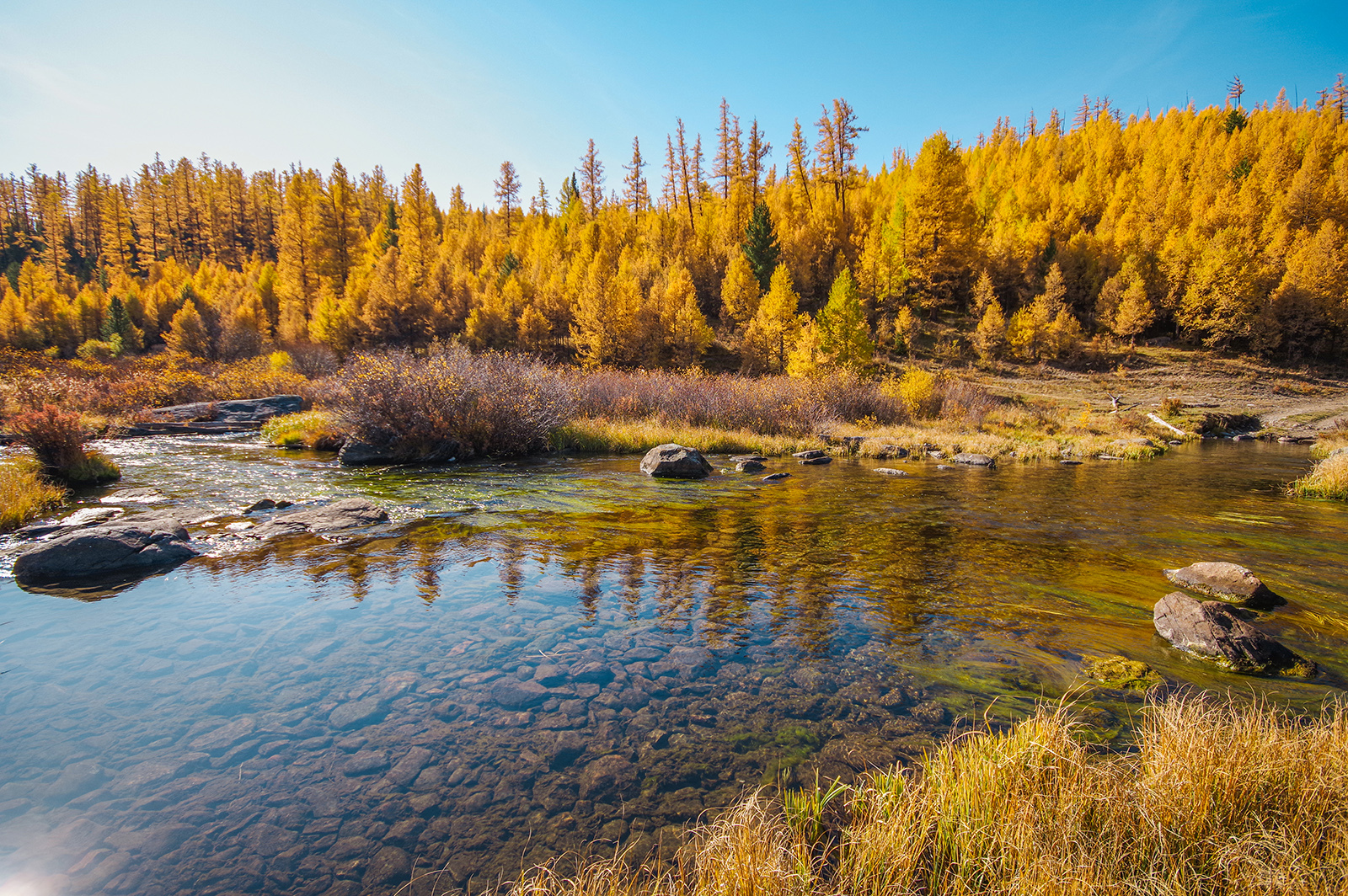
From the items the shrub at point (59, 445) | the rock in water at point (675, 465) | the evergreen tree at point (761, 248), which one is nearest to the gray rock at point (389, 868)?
the rock in water at point (675, 465)

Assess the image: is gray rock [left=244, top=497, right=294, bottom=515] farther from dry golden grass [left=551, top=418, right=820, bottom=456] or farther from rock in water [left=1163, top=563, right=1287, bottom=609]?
rock in water [left=1163, top=563, right=1287, bottom=609]

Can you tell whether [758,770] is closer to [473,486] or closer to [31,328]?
[473,486]

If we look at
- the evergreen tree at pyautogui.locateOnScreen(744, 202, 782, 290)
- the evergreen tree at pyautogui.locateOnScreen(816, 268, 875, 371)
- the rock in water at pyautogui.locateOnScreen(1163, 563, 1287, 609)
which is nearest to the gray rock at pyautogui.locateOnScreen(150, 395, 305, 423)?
the evergreen tree at pyautogui.locateOnScreen(816, 268, 875, 371)

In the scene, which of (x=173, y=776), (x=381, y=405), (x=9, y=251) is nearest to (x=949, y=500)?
(x=173, y=776)

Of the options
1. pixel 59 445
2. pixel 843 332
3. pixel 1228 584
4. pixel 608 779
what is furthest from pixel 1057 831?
pixel 843 332

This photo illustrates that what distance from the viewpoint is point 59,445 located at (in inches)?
480

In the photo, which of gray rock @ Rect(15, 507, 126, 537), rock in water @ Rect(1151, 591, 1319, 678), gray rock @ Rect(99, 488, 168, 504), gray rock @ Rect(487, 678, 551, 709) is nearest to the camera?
gray rock @ Rect(487, 678, 551, 709)

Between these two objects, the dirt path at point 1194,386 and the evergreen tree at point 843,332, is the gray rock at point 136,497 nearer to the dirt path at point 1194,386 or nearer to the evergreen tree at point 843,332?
the evergreen tree at point 843,332

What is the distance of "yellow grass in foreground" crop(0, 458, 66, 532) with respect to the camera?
9297 mm

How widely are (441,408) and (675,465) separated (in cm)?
795

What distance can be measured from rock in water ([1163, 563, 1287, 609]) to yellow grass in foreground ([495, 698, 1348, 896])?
4.17 metres

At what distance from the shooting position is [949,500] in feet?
41.1

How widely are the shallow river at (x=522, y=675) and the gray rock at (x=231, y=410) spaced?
1846 cm

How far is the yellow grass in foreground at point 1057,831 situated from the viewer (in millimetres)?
2242
